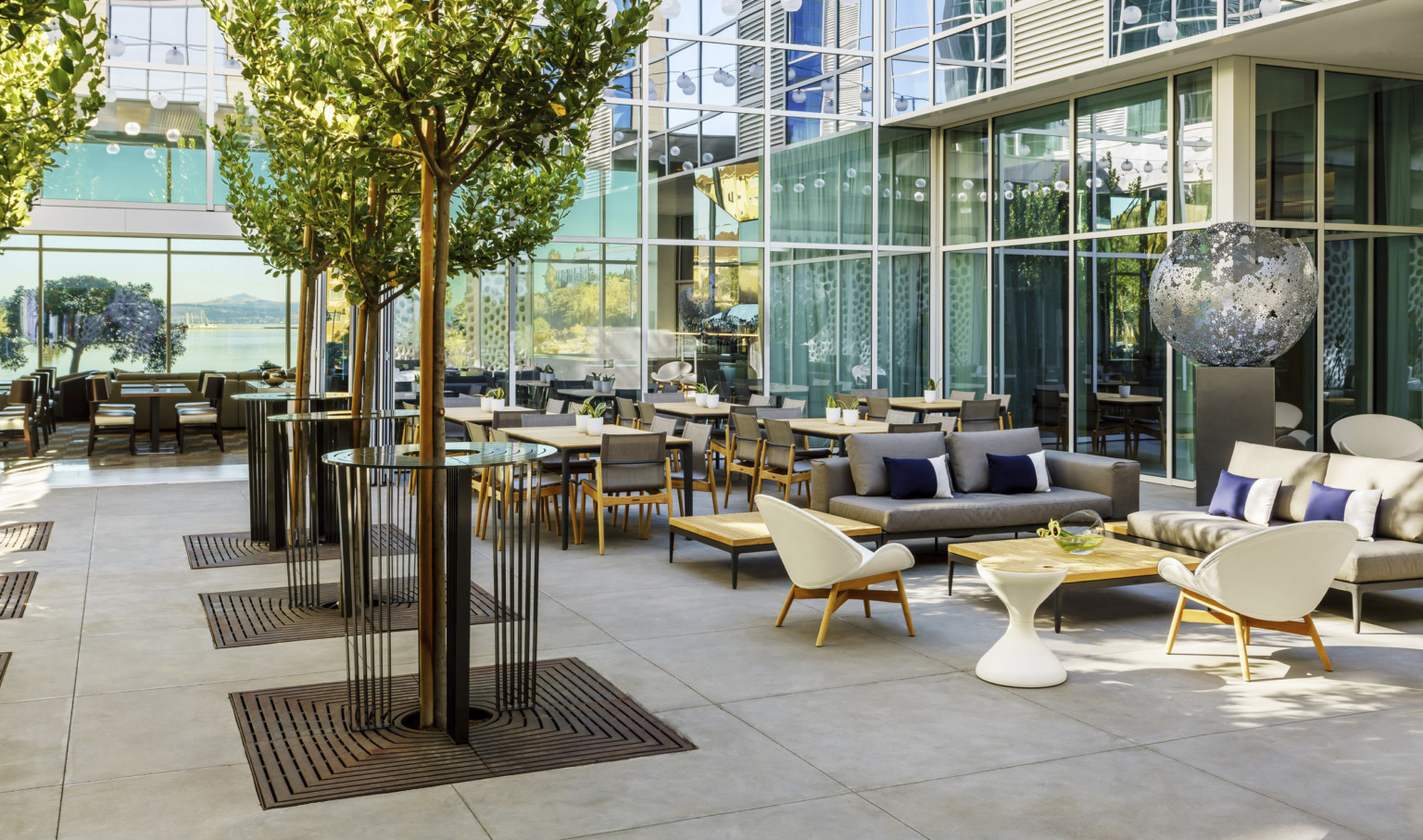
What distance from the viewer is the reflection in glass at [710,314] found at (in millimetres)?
14969

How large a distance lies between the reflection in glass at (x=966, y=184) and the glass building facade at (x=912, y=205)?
0.04m

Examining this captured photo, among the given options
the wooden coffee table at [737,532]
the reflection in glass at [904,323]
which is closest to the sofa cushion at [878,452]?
the wooden coffee table at [737,532]

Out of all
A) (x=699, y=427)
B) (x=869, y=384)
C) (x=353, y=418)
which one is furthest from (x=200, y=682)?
(x=869, y=384)

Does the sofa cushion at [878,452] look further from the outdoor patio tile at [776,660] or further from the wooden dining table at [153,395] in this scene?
the wooden dining table at [153,395]

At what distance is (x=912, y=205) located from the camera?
16.2 meters

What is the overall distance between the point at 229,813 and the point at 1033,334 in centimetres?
1222

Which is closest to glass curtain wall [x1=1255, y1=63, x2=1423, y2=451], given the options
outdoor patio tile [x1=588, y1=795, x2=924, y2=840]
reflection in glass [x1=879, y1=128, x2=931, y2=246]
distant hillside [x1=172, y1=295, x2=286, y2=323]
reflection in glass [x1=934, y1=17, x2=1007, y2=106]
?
reflection in glass [x1=934, y1=17, x2=1007, y2=106]

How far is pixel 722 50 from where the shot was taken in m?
15.3

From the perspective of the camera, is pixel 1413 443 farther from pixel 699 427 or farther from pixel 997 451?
pixel 699 427

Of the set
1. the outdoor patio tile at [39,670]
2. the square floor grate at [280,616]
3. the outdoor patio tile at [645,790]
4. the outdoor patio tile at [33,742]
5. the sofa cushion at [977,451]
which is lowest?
the outdoor patio tile at [645,790]

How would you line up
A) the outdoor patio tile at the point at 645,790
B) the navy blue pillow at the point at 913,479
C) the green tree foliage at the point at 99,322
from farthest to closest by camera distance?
1. the green tree foliage at the point at 99,322
2. the navy blue pillow at the point at 913,479
3. the outdoor patio tile at the point at 645,790

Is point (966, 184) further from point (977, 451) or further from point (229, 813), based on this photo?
point (229, 813)

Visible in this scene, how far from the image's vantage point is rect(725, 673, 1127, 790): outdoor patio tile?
4164mm

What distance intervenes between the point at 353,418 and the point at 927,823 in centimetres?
418
